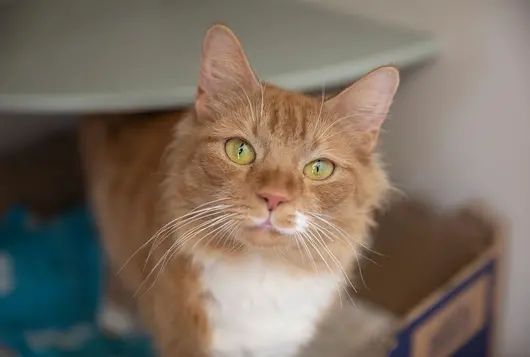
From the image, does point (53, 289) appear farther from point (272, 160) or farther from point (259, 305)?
point (272, 160)

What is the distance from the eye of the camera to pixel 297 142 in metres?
1.10

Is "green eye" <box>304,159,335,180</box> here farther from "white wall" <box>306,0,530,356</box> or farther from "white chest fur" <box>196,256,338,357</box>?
"white wall" <box>306,0,530,356</box>

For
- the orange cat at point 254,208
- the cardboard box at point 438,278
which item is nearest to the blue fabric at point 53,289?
the orange cat at point 254,208

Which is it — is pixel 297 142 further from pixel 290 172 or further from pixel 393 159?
pixel 393 159

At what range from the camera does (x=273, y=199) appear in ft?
3.38

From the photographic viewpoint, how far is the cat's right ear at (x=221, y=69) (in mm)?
1082

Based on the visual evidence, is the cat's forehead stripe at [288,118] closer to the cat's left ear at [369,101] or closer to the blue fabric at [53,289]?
the cat's left ear at [369,101]

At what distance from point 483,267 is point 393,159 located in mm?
423

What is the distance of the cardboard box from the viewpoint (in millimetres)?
1469

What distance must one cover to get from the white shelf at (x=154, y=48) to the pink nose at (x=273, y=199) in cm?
46

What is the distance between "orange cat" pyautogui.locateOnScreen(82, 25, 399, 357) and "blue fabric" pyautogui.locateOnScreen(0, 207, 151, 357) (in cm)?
48

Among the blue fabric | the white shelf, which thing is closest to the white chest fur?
the white shelf

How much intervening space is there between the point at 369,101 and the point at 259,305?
39 centimetres

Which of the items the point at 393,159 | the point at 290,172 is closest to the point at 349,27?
the point at 393,159
